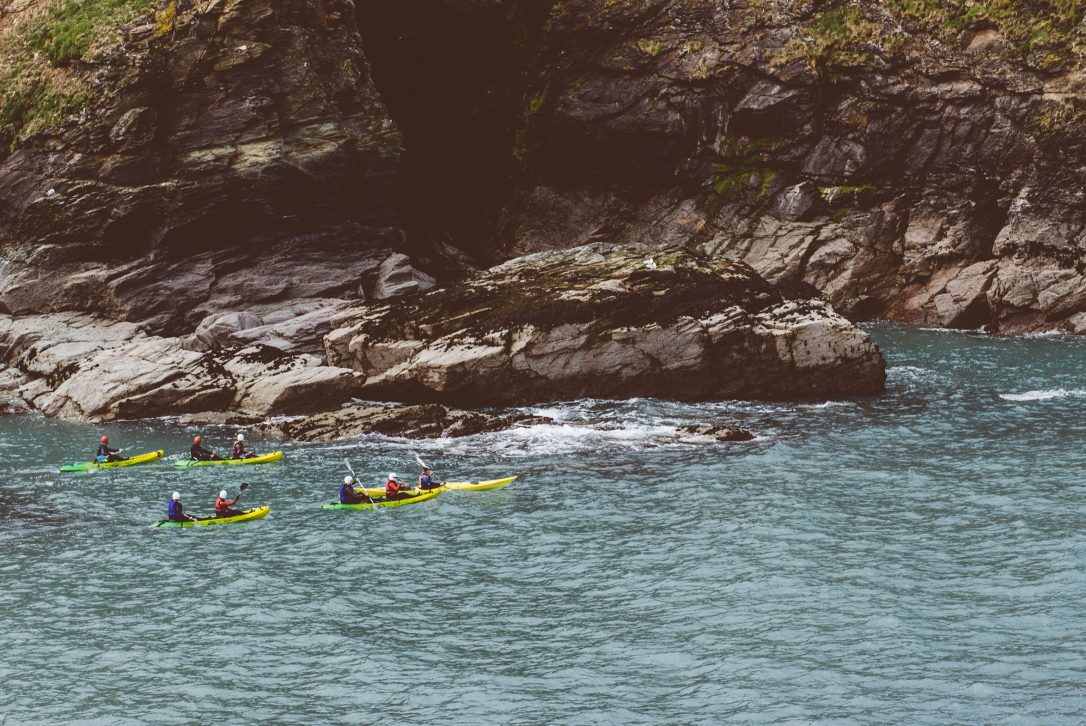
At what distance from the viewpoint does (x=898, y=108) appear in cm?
6681

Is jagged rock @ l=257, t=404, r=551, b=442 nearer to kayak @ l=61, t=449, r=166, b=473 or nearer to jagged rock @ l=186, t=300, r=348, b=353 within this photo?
kayak @ l=61, t=449, r=166, b=473

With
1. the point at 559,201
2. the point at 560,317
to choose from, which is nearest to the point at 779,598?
the point at 560,317

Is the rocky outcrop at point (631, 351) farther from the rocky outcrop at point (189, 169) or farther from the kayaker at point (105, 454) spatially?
the rocky outcrop at point (189, 169)

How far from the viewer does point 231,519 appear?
3384 centimetres

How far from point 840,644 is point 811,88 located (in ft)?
170

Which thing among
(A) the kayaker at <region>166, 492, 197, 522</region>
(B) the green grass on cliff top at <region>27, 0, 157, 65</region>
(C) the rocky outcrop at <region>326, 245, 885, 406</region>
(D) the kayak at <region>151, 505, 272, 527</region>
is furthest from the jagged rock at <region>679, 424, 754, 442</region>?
(B) the green grass on cliff top at <region>27, 0, 157, 65</region>

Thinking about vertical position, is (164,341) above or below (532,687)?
above

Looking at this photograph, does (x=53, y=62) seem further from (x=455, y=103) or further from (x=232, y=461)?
(x=232, y=461)

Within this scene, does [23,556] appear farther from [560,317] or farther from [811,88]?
[811,88]

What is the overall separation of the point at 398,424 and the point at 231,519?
444 inches

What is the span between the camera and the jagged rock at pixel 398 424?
43719 mm

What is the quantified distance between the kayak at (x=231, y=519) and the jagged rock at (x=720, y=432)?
15.9 meters

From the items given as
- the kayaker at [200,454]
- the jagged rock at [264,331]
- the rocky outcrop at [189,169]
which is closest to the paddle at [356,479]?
the kayaker at [200,454]

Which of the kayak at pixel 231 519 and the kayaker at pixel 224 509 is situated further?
the kayaker at pixel 224 509
